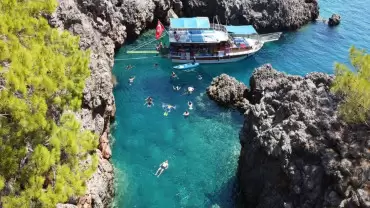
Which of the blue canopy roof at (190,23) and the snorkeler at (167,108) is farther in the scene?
the blue canopy roof at (190,23)

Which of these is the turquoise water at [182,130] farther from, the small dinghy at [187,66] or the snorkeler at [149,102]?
the small dinghy at [187,66]

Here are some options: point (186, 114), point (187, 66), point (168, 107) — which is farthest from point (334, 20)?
point (168, 107)

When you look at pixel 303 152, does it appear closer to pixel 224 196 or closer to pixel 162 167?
pixel 224 196

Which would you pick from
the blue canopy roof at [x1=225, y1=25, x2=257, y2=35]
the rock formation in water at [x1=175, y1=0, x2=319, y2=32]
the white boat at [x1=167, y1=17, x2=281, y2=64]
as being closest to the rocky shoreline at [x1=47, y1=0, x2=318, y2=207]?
the rock formation in water at [x1=175, y1=0, x2=319, y2=32]

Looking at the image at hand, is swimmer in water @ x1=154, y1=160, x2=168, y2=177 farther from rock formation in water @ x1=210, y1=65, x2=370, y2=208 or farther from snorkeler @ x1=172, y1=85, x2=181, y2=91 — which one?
snorkeler @ x1=172, y1=85, x2=181, y2=91

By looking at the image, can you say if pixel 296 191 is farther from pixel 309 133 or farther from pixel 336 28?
pixel 336 28

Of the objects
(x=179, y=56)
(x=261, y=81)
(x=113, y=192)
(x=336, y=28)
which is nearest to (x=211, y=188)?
(x=113, y=192)

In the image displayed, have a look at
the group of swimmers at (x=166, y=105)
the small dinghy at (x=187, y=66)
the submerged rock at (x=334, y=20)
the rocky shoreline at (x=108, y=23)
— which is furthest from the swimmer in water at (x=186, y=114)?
the submerged rock at (x=334, y=20)
